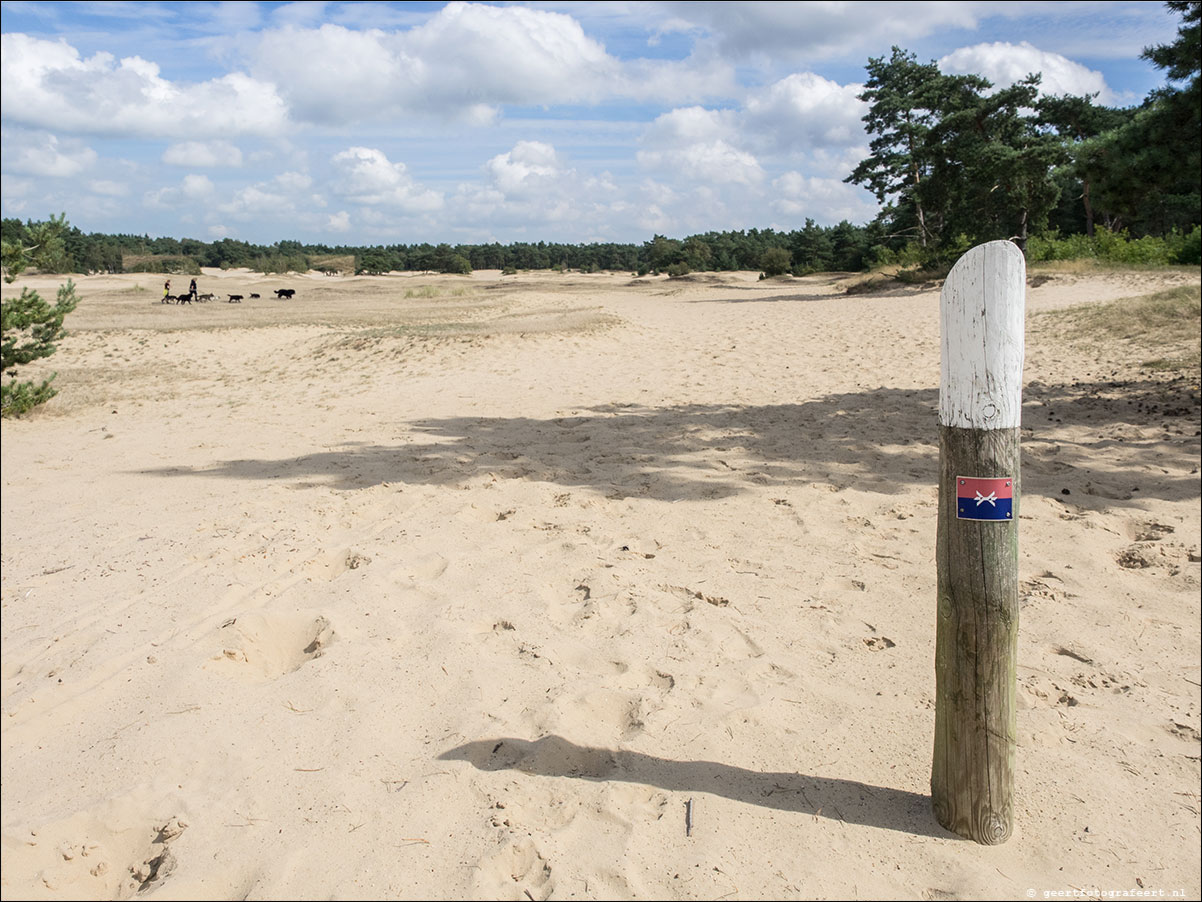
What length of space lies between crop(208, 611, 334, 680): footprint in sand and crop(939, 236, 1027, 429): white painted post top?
3.03m

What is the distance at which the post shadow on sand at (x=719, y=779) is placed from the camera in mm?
2752

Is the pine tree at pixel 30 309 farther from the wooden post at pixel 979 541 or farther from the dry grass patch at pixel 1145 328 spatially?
the dry grass patch at pixel 1145 328

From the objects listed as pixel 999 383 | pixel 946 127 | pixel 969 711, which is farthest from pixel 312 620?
pixel 946 127

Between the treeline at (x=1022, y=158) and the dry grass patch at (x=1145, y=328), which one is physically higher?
the treeline at (x=1022, y=158)

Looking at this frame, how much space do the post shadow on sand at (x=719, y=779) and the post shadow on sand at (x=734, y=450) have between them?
329cm

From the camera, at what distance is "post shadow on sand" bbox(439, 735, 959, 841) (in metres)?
2.75

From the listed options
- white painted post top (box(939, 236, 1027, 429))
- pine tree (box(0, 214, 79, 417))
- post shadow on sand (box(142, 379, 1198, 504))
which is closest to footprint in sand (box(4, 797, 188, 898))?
white painted post top (box(939, 236, 1027, 429))

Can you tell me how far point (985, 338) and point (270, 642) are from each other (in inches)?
134

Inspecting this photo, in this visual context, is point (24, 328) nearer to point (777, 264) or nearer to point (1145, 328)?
point (1145, 328)

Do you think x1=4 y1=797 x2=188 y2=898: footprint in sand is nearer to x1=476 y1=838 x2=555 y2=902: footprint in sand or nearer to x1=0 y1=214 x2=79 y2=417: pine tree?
x1=476 y1=838 x2=555 y2=902: footprint in sand

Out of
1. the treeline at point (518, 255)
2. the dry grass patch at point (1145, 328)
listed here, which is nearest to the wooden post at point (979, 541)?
the dry grass patch at point (1145, 328)

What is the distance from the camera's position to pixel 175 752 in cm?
311

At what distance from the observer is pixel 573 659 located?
12.4 feet

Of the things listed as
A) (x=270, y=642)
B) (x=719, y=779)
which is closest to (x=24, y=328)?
(x=270, y=642)
